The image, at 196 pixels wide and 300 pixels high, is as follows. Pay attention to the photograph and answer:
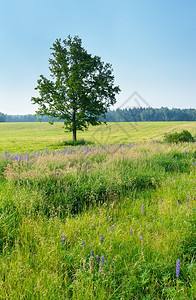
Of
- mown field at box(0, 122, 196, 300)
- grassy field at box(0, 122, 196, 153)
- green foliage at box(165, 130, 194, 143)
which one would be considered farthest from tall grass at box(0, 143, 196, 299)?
green foliage at box(165, 130, 194, 143)

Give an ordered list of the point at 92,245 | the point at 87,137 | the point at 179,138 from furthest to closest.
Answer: the point at 87,137, the point at 179,138, the point at 92,245

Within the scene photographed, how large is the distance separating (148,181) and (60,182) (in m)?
2.43

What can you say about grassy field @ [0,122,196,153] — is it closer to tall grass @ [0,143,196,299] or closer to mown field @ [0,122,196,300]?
tall grass @ [0,143,196,299]

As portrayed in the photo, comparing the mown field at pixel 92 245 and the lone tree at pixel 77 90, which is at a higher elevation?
the lone tree at pixel 77 90

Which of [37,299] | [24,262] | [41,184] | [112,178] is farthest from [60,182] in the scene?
[37,299]

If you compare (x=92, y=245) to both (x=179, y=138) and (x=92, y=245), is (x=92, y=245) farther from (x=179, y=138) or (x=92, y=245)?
(x=179, y=138)

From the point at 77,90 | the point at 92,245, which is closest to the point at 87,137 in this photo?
the point at 77,90

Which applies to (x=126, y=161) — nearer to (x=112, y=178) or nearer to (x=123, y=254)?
(x=112, y=178)

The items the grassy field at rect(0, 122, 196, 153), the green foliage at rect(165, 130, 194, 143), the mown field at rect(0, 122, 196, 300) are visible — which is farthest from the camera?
the grassy field at rect(0, 122, 196, 153)

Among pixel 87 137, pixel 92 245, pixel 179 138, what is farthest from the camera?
pixel 87 137

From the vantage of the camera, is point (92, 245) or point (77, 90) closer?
point (92, 245)

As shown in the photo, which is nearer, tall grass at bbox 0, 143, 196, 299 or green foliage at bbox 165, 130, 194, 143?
tall grass at bbox 0, 143, 196, 299

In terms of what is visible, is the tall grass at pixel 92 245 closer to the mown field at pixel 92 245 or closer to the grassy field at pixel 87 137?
the mown field at pixel 92 245

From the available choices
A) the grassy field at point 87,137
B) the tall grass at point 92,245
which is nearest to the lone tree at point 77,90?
the grassy field at point 87,137
